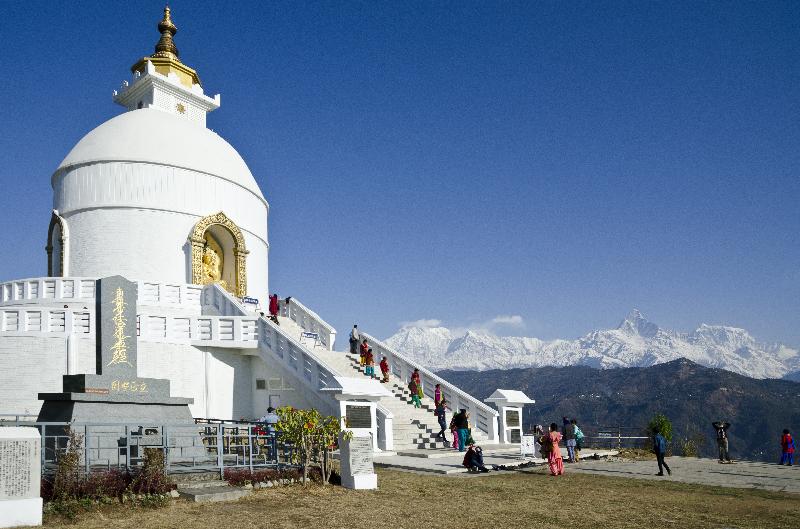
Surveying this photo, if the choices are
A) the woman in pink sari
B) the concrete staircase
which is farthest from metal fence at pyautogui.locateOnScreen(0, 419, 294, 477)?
the concrete staircase

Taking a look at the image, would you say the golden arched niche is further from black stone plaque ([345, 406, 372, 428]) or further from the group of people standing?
the group of people standing

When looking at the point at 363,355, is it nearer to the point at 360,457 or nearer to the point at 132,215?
the point at 132,215

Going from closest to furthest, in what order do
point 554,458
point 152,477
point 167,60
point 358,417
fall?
point 152,477 → point 554,458 → point 358,417 → point 167,60

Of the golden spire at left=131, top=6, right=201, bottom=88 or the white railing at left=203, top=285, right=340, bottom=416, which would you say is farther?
the golden spire at left=131, top=6, right=201, bottom=88

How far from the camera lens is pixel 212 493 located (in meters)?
11.6

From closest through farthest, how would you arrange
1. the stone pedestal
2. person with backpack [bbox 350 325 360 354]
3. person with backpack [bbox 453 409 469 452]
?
1. the stone pedestal
2. person with backpack [bbox 453 409 469 452]
3. person with backpack [bbox 350 325 360 354]

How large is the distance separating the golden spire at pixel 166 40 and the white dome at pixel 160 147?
5.59 meters

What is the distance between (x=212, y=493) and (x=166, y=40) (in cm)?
3237

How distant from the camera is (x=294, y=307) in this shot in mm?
31016

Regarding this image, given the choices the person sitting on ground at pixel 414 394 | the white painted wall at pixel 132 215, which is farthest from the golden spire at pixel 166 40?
the person sitting on ground at pixel 414 394

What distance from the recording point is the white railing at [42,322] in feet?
69.8

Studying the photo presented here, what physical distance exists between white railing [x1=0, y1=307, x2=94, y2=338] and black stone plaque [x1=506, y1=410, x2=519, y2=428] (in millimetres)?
12998

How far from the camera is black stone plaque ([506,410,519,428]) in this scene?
23.3 metres

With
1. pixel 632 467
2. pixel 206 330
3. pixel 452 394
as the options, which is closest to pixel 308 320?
pixel 206 330
